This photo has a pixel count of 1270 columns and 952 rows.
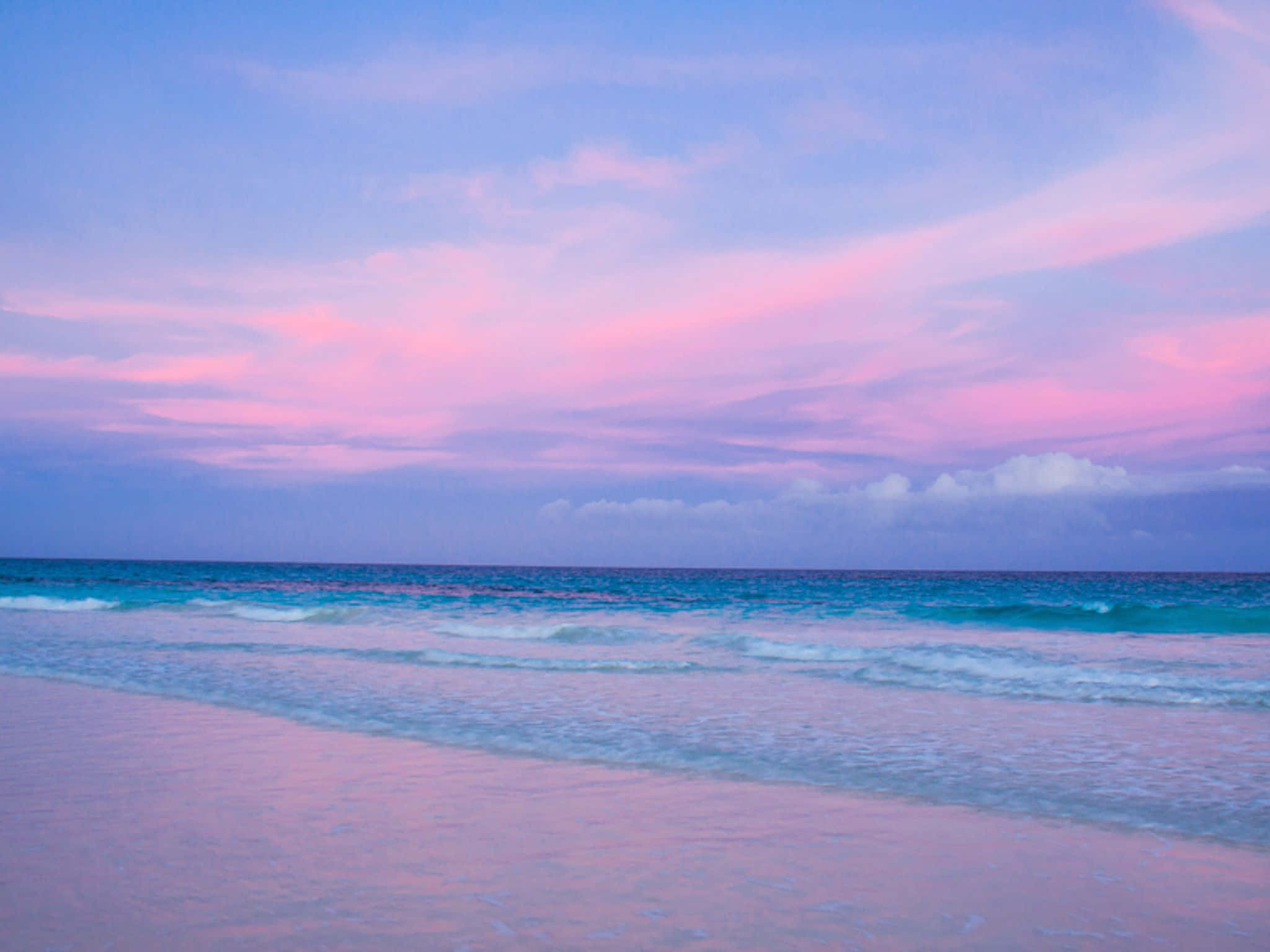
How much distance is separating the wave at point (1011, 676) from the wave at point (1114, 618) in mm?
10827

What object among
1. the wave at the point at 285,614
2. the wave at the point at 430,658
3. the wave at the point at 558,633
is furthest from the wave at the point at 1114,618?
the wave at the point at 285,614

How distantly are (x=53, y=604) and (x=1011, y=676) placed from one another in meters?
36.5

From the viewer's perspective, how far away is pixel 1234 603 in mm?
40812

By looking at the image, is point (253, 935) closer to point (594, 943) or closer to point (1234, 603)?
point (594, 943)

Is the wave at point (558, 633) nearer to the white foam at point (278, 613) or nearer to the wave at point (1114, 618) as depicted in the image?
the white foam at point (278, 613)

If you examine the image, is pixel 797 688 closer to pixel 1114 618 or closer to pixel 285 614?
pixel 285 614

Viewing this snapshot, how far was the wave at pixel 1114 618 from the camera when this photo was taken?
2770cm

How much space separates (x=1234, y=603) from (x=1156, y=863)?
4265 cm

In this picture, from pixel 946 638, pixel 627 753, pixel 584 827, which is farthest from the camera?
pixel 946 638

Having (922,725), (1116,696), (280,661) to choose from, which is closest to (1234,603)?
(1116,696)

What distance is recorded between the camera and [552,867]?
5.29 m

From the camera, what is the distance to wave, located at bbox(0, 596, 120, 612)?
110ft

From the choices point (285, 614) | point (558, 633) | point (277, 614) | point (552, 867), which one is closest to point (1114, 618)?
point (558, 633)

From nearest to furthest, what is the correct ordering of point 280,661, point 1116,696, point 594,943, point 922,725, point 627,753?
point 594,943 < point 627,753 < point 922,725 < point 1116,696 < point 280,661
